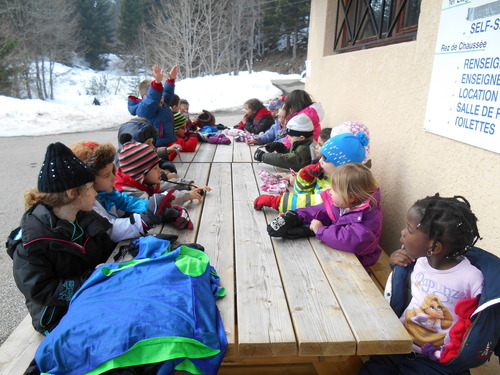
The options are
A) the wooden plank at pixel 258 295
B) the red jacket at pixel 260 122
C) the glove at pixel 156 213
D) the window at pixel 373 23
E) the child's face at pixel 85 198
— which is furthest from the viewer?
the red jacket at pixel 260 122

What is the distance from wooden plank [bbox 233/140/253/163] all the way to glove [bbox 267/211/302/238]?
2078mm

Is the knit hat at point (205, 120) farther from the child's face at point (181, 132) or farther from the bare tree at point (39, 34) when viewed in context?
the bare tree at point (39, 34)

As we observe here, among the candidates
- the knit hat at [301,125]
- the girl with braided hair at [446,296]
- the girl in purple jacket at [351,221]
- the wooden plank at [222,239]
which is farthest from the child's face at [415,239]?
the knit hat at [301,125]

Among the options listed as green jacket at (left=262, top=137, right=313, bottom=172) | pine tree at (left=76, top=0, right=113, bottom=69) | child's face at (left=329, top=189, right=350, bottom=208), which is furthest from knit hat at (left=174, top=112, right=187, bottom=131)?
pine tree at (left=76, top=0, right=113, bottom=69)

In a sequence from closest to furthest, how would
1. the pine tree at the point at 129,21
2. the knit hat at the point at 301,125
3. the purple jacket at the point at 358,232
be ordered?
the purple jacket at the point at 358,232
the knit hat at the point at 301,125
the pine tree at the point at 129,21

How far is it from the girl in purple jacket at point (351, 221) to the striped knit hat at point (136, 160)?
127 centimetres

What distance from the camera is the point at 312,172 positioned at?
10.3ft

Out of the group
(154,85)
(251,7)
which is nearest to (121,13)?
(251,7)

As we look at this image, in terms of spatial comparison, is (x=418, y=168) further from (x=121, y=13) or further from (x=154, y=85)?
(x=121, y=13)

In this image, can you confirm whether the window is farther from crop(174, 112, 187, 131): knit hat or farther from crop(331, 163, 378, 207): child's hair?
crop(174, 112, 187, 131): knit hat

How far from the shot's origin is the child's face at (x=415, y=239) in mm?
1740

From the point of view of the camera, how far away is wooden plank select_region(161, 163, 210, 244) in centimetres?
239

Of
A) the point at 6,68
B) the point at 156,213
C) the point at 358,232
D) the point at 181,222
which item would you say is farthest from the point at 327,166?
the point at 6,68

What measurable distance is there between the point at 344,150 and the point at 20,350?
226 cm
